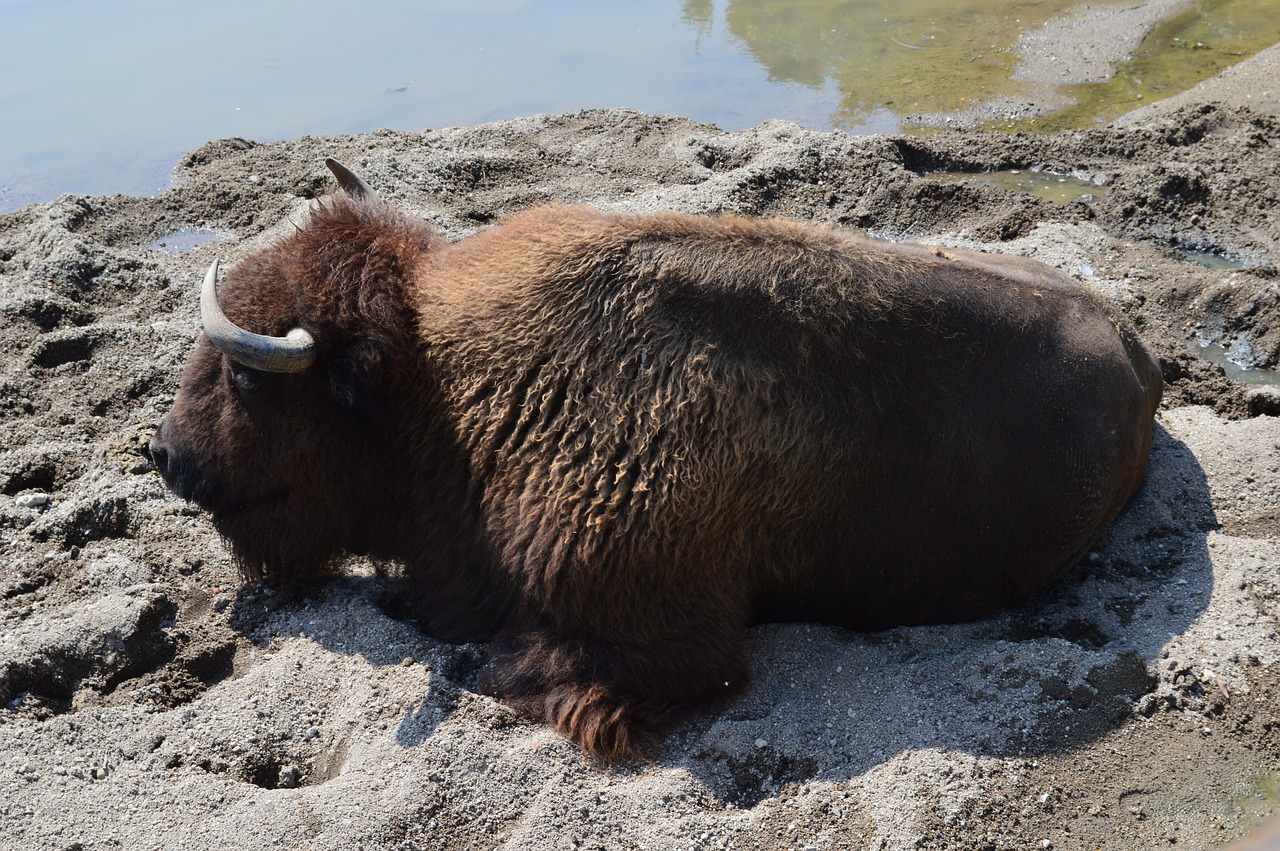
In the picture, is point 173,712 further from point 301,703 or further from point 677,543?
point 677,543

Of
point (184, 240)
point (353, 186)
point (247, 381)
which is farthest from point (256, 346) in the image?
point (184, 240)

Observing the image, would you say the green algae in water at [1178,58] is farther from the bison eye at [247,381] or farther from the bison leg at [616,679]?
the bison eye at [247,381]

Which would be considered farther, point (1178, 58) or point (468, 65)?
point (468, 65)

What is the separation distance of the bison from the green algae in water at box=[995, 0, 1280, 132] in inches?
236

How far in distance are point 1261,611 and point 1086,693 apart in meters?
0.95

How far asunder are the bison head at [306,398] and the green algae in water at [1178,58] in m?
7.18

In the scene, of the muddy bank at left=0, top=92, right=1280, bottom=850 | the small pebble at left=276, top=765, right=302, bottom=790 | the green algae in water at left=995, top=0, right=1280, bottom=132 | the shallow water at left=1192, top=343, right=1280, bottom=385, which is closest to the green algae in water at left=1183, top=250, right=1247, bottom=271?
the muddy bank at left=0, top=92, right=1280, bottom=850

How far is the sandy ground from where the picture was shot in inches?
136

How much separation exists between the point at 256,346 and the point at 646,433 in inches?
60.5

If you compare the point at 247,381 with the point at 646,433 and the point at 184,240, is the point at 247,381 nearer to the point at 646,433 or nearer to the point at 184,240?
the point at 646,433

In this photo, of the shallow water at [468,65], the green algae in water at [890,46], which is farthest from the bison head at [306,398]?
the green algae in water at [890,46]

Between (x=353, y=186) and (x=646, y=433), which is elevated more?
(x=353, y=186)

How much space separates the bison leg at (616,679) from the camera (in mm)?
3812

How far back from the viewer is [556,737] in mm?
3771
